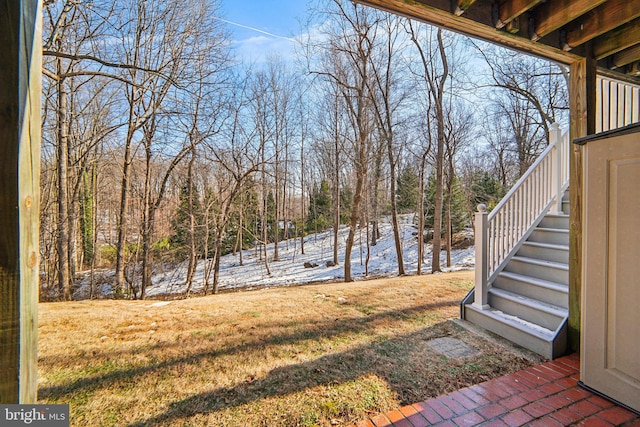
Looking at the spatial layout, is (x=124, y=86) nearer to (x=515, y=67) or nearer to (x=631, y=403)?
(x=631, y=403)

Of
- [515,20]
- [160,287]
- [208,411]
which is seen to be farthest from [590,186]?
[160,287]

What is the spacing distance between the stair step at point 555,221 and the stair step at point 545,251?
404 millimetres

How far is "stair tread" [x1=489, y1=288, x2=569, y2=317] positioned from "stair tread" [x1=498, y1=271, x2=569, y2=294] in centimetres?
19

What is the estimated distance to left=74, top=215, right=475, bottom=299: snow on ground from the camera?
31.9 ft

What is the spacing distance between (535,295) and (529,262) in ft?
1.46

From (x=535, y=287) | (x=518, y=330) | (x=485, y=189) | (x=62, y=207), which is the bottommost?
(x=518, y=330)

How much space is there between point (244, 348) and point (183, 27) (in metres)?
9.08

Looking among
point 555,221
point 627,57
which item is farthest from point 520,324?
point 627,57

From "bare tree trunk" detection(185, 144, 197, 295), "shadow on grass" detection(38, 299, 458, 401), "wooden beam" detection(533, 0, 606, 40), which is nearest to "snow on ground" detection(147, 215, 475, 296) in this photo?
"bare tree trunk" detection(185, 144, 197, 295)

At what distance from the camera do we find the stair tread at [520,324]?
8.71ft

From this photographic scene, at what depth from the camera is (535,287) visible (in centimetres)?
A: 315

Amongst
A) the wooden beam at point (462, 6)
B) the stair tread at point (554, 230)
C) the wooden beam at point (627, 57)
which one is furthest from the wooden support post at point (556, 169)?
the wooden beam at point (462, 6)

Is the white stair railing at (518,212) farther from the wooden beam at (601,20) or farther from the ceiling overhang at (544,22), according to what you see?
the wooden beam at (601,20)

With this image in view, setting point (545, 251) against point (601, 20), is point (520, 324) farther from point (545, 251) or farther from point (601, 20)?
point (601, 20)
